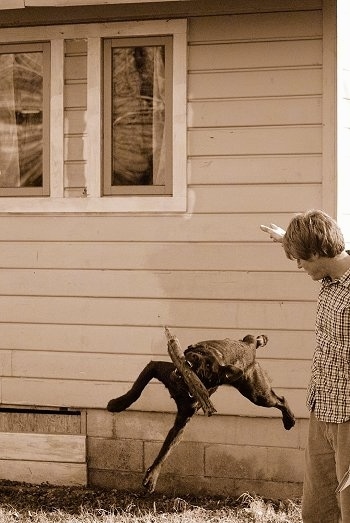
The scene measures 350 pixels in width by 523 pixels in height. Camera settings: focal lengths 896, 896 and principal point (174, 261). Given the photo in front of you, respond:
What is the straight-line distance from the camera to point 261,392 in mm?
5555

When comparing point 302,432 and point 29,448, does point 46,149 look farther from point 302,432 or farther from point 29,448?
point 302,432

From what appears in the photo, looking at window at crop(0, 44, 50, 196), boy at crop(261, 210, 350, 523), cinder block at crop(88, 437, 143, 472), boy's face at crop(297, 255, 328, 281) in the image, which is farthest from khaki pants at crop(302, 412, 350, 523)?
window at crop(0, 44, 50, 196)

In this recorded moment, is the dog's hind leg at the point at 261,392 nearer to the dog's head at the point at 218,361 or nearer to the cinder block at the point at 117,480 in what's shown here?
the dog's head at the point at 218,361

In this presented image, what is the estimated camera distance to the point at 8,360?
6410mm

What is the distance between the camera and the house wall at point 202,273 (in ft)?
19.8

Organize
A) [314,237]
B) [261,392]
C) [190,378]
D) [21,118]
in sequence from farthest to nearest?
[21,118], [261,392], [190,378], [314,237]

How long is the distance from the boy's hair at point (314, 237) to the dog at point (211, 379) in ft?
4.79

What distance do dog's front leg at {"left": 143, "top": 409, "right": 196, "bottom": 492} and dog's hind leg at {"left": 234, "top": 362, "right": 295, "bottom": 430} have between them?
360 millimetres

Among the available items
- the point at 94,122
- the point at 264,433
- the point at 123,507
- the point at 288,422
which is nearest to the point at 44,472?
the point at 123,507

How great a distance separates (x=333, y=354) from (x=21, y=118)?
3428 millimetres


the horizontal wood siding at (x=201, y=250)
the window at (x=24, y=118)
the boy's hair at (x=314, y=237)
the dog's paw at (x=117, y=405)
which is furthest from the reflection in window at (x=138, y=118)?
the boy's hair at (x=314, y=237)

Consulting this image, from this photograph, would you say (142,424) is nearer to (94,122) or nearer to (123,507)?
(123,507)

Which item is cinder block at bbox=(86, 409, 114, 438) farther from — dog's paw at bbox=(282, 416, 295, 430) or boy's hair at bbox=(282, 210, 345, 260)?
boy's hair at bbox=(282, 210, 345, 260)

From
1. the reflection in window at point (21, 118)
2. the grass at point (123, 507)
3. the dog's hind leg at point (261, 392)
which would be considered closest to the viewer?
the dog's hind leg at point (261, 392)
